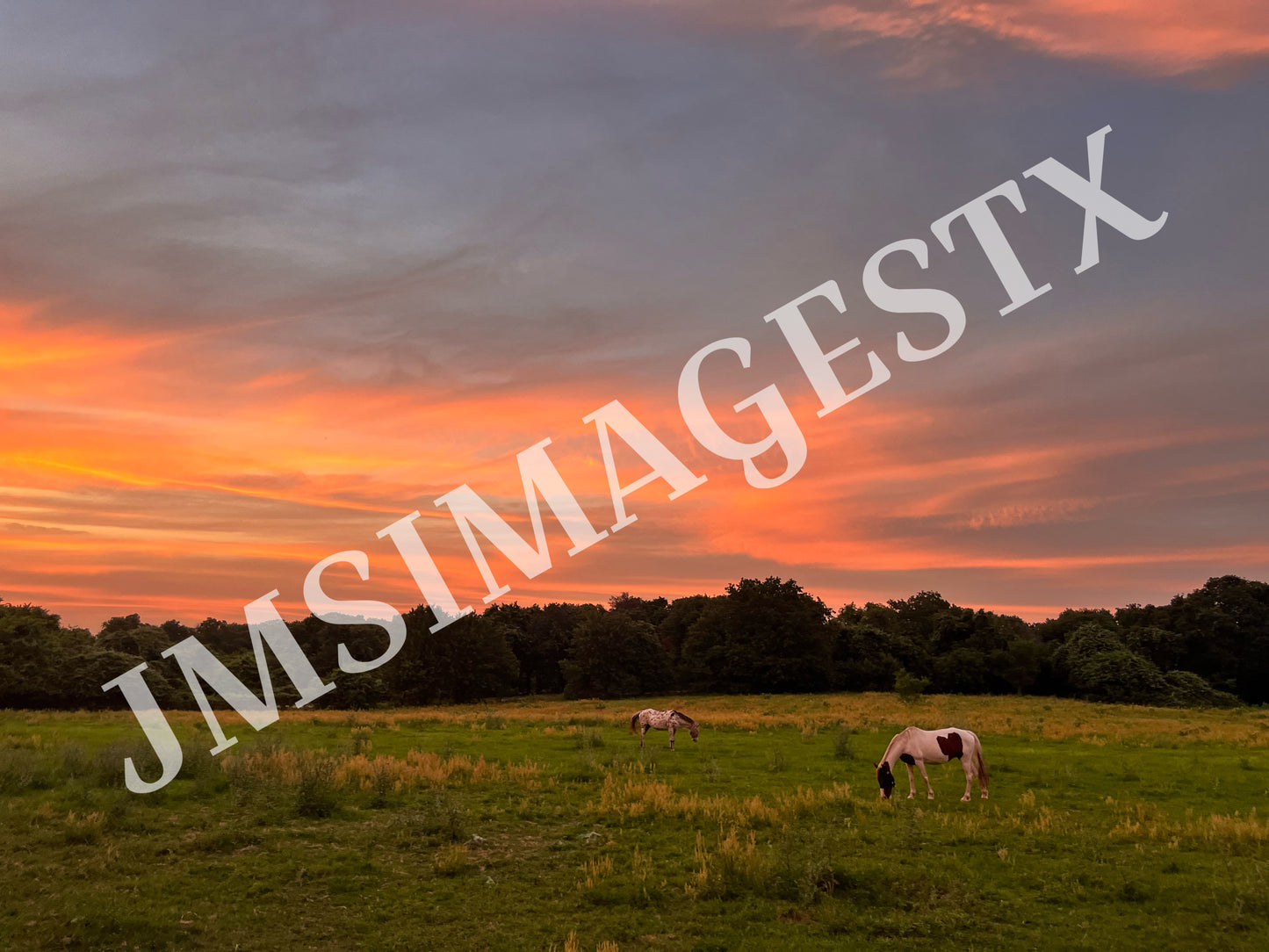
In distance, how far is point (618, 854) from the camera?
13969 millimetres

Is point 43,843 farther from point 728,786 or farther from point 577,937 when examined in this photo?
point 728,786

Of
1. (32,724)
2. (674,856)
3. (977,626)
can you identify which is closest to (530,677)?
(977,626)

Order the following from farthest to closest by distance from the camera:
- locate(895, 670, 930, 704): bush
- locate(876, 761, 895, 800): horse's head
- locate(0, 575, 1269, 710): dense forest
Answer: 1. locate(0, 575, 1269, 710): dense forest
2. locate(895, 670, 930, 704): bush
3. locate(876, 761, 895, 800): horse's head

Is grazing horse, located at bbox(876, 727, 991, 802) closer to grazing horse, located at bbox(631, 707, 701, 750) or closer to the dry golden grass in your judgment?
grazing horse, located at bbox(631, 707, 701, 750)

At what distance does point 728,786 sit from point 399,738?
16.3 m

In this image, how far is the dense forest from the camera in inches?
2648

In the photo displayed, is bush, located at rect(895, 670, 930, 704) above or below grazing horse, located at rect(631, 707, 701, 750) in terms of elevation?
below

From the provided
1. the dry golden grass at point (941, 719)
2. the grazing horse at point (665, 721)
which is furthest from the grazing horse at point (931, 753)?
the dry golden grass at point (941, 719)

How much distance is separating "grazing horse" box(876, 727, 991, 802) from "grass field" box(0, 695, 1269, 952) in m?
0.66

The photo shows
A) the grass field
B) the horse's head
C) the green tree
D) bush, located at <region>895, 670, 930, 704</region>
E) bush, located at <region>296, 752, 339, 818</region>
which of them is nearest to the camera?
the grass field

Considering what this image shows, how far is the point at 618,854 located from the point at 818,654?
63756mm

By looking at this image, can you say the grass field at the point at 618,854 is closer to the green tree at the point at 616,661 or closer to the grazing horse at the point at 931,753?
the grazing horse at the point at 931,753

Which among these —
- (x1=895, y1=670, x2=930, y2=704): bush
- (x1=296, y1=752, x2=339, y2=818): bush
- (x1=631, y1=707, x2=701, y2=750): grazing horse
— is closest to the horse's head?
(x1=631, y1=707, x2=701, y2=750): grazing horse

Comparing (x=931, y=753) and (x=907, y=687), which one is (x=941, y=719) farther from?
(x=931, y=753)
